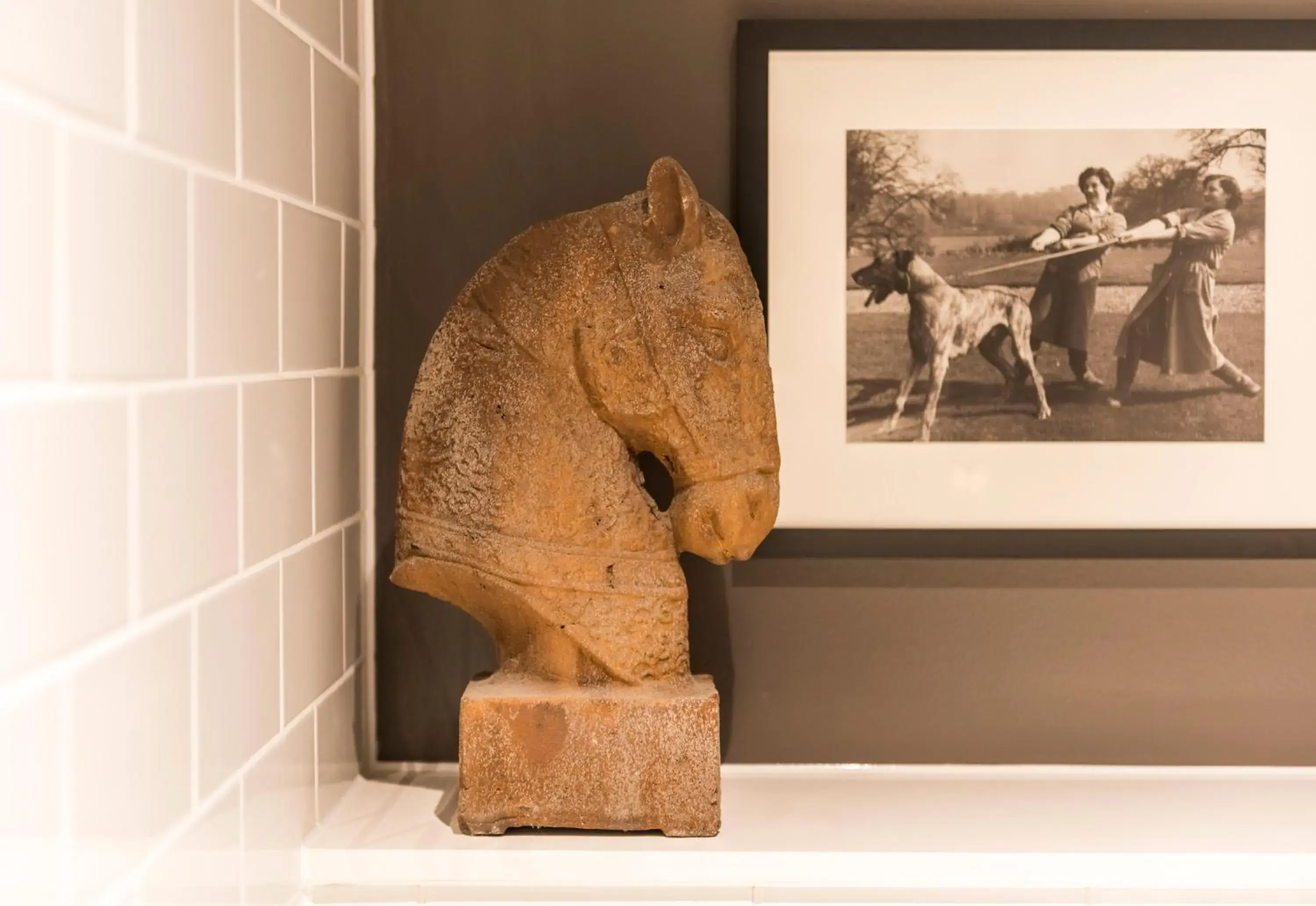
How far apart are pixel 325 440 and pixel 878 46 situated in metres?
0.69

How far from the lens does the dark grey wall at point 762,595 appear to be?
1.27 m

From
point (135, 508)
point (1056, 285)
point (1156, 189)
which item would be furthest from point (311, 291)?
point (1156, 189)

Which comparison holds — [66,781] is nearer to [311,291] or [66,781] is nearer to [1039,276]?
[311,291]

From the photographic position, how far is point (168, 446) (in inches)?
30.7

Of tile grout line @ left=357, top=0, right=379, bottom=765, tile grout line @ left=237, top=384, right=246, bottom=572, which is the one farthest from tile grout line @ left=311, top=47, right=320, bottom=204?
tile grout line @ left=237, top=384, right=246, bottom=572

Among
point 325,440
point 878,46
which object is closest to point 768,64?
point 878,46

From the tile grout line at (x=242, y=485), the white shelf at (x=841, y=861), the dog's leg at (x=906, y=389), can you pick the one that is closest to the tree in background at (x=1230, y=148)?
the dog's leg at (x=906, y=389)

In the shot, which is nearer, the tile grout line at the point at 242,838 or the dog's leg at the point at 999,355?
the tile grout line at the point at 242,838

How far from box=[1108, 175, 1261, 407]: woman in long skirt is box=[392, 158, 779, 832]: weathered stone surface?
1.49 ft

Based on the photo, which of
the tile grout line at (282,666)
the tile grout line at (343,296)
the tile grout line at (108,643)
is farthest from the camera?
the tile grout line at (343,296)

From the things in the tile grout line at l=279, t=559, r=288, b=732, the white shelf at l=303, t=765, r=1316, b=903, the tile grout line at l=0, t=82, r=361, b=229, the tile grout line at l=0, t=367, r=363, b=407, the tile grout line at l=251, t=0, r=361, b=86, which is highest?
the tile grout line at l=251, t=0, r=361, b=86

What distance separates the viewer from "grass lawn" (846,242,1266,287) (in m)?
1.26

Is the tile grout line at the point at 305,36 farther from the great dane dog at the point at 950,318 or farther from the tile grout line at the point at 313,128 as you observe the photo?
the great dane dog at the point at 950,318

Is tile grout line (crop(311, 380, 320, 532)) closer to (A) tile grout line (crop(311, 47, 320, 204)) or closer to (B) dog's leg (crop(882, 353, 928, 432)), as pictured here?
(A) tile grout line (crop(311, 47, 320, 204))
